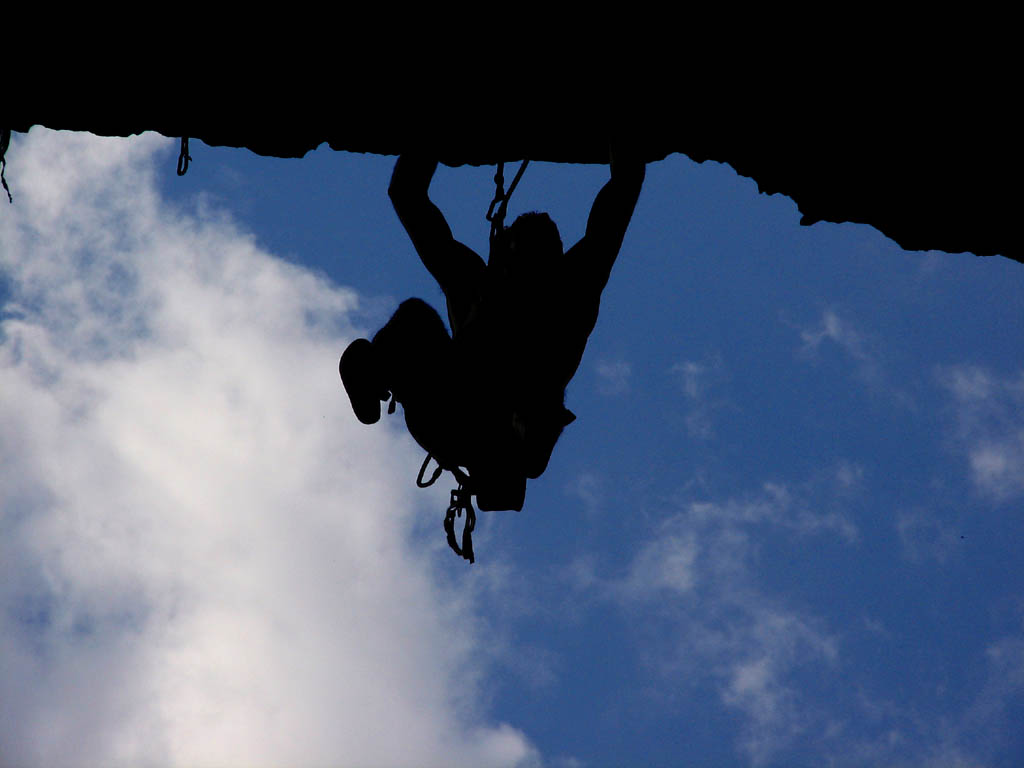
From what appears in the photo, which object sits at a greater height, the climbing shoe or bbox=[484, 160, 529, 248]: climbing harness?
bbox=[484, 160, 529, 248]: climbing harness

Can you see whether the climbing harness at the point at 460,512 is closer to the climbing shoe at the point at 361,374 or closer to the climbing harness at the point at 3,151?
the climbing shoe at the point at 361,374

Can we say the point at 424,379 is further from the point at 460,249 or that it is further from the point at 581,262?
the point at 581,262

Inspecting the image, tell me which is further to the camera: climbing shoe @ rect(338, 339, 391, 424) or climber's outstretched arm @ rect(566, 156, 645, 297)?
climbing shoe @ rect(338, 339, 391, 424)

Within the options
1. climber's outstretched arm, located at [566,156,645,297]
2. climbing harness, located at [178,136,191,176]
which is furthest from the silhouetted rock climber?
climbing harness, located at [178,136,191,176]

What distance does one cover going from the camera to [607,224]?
234cm

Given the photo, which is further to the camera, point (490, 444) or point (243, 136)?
point (243, 136)

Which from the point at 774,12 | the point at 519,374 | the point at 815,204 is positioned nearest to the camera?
the point at 774,12

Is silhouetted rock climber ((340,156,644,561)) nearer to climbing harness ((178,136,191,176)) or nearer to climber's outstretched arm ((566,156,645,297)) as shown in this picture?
climber's outstretched arm ((566,156,645,297))

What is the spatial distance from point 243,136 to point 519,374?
123cm

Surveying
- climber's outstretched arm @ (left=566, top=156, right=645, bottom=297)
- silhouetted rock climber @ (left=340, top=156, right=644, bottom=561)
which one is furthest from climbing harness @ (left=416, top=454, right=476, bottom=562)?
climber's outstretched arm @ (left=566, top=156, right=645, bottom=297)

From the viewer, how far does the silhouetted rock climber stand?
238 centimetres

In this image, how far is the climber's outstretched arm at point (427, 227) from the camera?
2.41 m

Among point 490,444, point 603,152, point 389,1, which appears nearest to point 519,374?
point 490,444

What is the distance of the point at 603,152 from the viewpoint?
279cm
